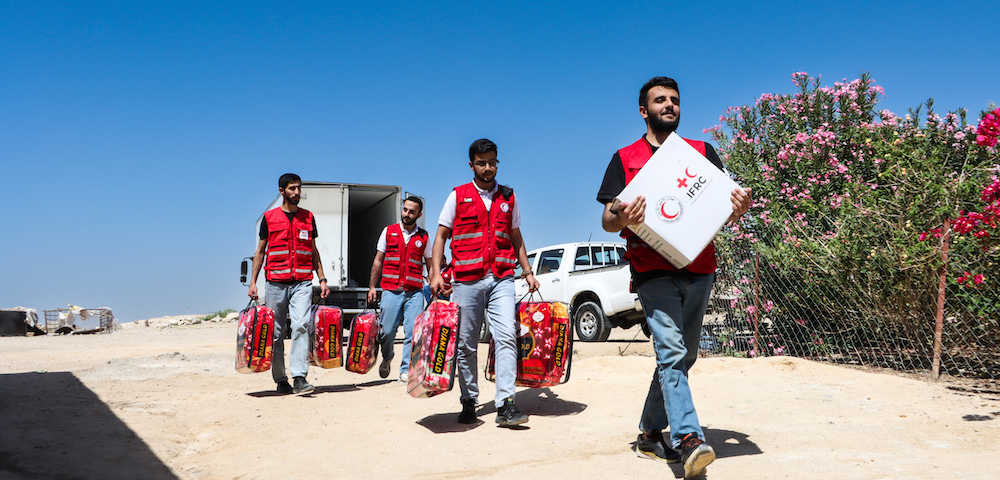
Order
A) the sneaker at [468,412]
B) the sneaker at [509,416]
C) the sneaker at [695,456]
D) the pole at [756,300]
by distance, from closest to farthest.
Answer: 1. the sneaker at [695,456]
2. the sneaker at [509,416]
3. the sneaker at [468,412]
4. the pole at [756,300]

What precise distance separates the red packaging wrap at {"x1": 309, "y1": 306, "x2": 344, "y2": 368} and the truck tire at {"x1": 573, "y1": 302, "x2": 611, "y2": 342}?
5738 mm

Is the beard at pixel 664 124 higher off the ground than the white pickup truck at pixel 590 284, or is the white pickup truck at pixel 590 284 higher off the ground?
the beard at pixel 664 124

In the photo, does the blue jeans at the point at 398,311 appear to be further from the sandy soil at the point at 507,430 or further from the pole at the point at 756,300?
the pole at the point at 756,300

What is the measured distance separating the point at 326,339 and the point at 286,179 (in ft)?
5.39

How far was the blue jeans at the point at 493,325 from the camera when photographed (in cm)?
499

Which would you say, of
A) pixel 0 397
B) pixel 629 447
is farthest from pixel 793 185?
pixel 0 397

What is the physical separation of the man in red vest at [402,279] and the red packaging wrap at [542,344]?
89.9 inches

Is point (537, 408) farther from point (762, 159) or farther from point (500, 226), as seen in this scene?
point (762, 159)

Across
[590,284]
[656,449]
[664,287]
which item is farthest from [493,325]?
[590,284]

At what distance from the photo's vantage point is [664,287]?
3635 millimetres

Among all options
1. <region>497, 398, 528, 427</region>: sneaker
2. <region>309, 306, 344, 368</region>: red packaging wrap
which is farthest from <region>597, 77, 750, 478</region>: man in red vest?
<region>309, 306, 344, 368</region>: red packaging wrap

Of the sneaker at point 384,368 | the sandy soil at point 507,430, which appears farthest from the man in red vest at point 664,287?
the sneaker at point 384,368

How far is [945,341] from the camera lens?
6531 mm

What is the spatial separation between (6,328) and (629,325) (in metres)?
18.7
